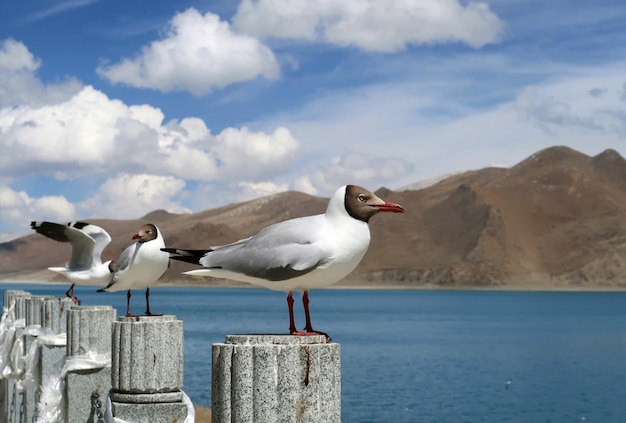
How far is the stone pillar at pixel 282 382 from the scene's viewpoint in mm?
3855

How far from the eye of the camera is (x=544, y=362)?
60.8 metres

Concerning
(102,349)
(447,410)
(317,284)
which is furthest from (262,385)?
(447,410)

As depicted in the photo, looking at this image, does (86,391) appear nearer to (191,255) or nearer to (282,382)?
(191,255)

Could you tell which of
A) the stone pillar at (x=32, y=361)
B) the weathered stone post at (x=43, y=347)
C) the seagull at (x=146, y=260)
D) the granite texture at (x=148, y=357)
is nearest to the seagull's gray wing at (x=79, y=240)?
the stone pillar at (x=32, y=361)

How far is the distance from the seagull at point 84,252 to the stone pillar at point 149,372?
659cm

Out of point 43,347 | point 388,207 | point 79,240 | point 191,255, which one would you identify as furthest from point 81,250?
point 388,207

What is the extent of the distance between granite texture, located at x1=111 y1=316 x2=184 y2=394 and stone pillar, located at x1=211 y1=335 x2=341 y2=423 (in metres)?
1.91

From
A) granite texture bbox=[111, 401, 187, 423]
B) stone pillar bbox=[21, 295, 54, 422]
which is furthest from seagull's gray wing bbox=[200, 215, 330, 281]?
stone pillar bbox=[21, 295, 54, 422]

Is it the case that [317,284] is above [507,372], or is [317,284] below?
above

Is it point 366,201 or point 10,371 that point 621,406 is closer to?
point 10,371

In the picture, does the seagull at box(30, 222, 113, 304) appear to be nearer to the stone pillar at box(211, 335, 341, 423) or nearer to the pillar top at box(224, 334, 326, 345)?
the pillar top at box(224, 334, 326, 345)

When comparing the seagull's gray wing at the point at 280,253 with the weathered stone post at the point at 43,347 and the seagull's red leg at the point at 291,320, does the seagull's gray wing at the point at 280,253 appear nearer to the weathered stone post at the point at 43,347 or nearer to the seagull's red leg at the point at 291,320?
the seagull's red leg at the point at 291,320

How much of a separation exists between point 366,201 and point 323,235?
0.29m

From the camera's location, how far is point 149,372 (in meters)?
5.77
